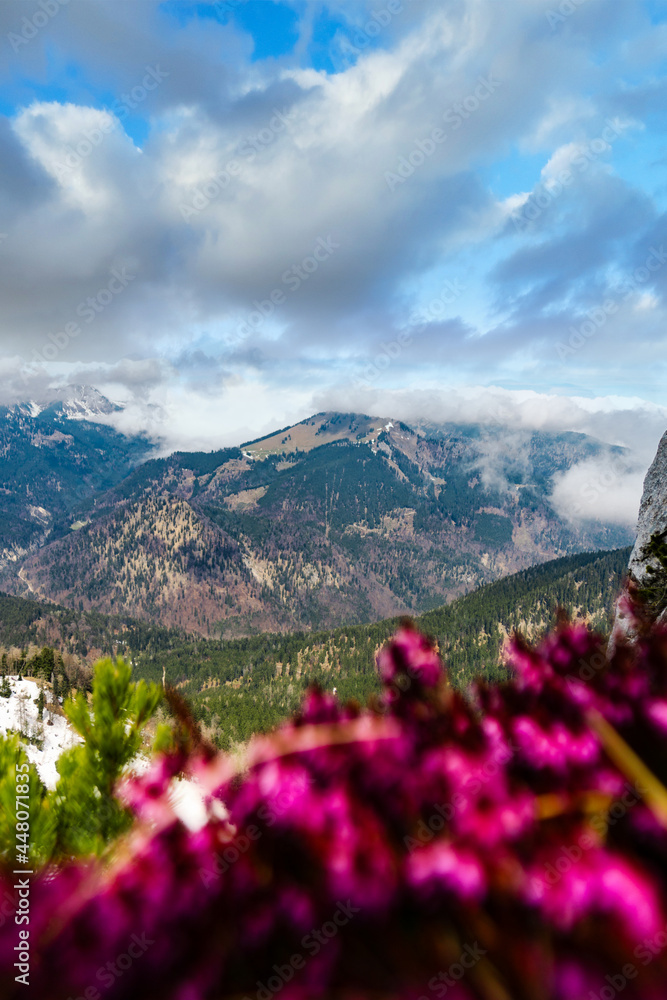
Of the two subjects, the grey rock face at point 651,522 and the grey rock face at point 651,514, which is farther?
the grey rock face at point 651,514

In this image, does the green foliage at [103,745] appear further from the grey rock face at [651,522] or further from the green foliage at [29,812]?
the grey rock face at [651,522]

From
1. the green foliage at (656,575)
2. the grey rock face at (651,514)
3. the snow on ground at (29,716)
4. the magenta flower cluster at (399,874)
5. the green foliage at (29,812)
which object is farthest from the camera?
the snow on ground at (29,716)

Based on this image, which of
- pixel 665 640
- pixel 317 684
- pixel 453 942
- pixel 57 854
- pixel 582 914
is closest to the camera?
pixel 582 914

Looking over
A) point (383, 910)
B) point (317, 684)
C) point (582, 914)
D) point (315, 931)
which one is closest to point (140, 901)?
point (315, 931)

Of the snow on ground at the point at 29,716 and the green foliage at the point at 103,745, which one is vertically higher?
the green foliage at the point at 103,745

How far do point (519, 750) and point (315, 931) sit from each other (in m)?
1.04

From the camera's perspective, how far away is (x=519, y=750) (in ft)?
6.77

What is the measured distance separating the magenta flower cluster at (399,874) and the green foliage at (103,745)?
10.1 feet

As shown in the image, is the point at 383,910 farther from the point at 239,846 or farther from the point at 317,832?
the point at 239,846

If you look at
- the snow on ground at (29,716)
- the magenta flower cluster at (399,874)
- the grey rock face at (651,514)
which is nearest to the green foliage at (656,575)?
the grey rock face at (651,514)

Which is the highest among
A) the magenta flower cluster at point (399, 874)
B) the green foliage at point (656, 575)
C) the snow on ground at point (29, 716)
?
the magenta flower cluster at point (399, 874)

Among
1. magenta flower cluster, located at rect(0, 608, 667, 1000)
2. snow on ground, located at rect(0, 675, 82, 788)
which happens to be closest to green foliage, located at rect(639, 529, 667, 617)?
magenta flower cluster, located at rect(0, 608, 667, 1000)

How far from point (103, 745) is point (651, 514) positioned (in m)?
15.9

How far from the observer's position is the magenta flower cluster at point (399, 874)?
1407 mm
